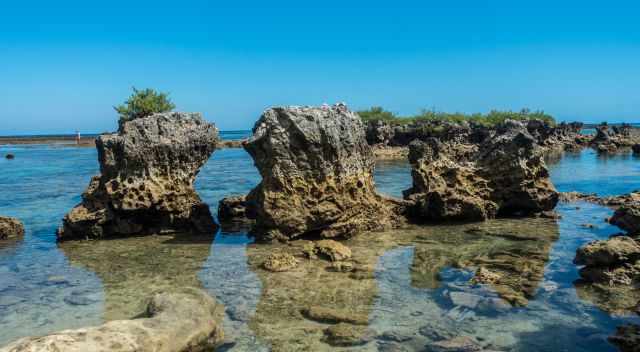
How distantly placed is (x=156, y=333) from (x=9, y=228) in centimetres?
1071

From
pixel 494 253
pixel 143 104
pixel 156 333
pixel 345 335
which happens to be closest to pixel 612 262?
pixel 494 253

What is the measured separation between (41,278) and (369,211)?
27.5 ft

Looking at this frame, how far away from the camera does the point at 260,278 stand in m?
10.4

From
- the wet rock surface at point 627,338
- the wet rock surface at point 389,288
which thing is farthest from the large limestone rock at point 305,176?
the wet rock surface at point 627,338

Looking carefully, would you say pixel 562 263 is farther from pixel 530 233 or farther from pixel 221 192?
pixel 221 192

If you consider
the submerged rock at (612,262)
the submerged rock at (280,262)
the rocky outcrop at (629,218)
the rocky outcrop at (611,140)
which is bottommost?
the submerged rock at (280,262)

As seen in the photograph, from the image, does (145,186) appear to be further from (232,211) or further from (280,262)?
(280,262)

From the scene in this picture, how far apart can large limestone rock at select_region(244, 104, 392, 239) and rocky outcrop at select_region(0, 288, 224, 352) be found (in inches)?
218

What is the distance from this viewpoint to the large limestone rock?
44.4ft

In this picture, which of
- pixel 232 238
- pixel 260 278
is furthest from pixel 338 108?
pixel 260 278

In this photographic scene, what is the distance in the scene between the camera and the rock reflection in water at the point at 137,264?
931 cm

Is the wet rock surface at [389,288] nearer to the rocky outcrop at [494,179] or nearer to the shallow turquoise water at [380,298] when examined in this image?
the shallow turquoise water at [380,298]

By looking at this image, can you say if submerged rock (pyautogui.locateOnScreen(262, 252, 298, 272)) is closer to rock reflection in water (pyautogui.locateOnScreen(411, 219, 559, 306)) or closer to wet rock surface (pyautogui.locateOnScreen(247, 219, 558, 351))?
wet rock surface (pyautogui.locateOnScreen(247, 219, 558, 351))

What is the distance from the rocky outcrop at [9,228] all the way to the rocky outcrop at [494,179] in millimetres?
11765
